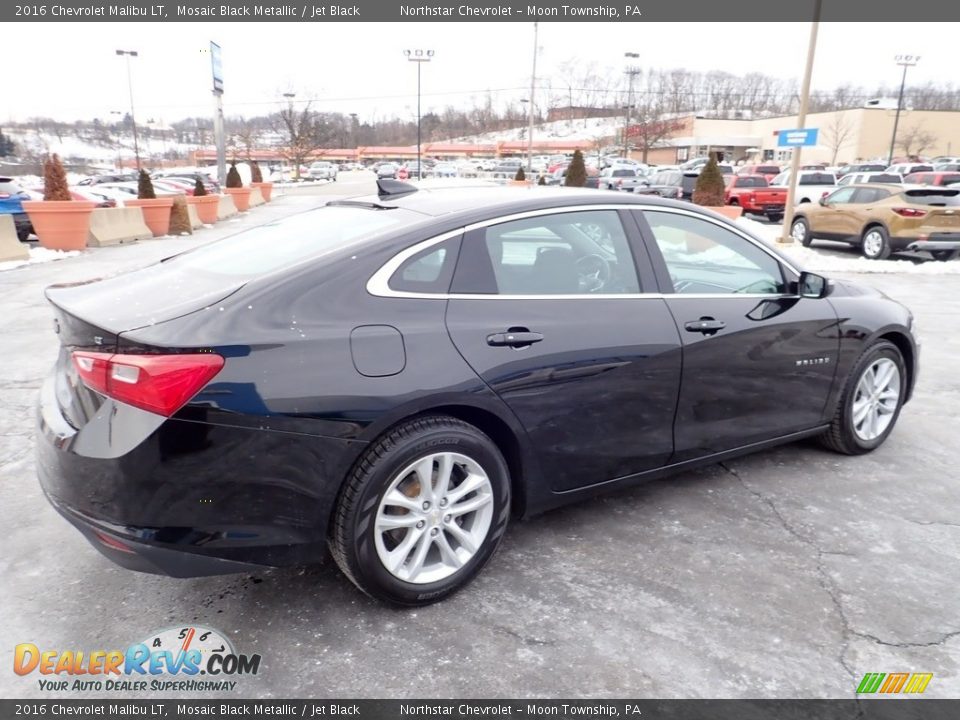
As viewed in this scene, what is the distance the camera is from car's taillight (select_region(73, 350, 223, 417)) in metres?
2.24

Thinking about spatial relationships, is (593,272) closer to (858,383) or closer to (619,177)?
(858,383)

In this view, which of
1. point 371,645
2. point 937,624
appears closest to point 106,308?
point 371,645

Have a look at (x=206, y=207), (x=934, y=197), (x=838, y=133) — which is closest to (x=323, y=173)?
(x=206, y=207)

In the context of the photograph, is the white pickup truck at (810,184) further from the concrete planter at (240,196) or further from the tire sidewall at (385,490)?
the tire sidewall at (385,490)

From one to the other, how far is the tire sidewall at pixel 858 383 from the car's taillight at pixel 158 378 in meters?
3.61

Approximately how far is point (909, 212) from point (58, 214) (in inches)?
690

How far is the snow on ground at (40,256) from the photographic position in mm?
12516

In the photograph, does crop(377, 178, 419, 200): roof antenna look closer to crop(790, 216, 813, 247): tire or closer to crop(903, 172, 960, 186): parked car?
crop(790, 216, 813, 247): tire

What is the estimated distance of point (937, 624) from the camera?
2732mm

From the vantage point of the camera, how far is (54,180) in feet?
47.9

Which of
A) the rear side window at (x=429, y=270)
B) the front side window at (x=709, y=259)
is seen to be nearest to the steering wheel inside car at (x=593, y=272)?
the front side window at (x=709, y=259)

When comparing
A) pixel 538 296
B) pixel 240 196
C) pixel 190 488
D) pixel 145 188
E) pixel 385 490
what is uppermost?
pixel 538 296

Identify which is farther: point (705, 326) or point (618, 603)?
point (705, 326)

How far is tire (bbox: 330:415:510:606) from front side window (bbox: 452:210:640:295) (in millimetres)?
652
